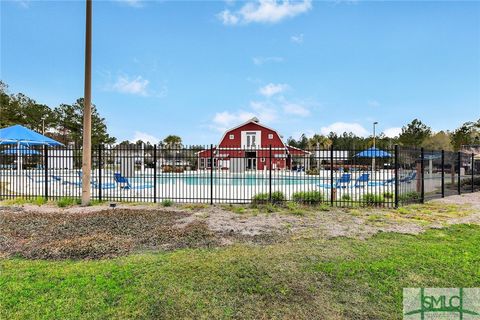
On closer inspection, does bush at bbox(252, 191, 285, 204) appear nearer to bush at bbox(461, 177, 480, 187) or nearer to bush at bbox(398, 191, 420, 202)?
bush at bbox(398, 191, 420, 202)

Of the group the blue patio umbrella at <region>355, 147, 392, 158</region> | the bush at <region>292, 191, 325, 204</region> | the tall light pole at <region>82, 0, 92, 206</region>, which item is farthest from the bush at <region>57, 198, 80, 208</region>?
the blue patio umbrella at <region>355, 147, 392, 158</region>

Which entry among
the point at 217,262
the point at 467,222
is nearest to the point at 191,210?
the point at 217,262

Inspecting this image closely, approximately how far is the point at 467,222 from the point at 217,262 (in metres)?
6.79

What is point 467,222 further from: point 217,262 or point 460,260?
point 217,262

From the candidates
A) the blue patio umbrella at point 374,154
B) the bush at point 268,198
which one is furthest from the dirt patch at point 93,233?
the blue patio umbrella at point 374,154

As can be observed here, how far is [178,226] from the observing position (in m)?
6.67

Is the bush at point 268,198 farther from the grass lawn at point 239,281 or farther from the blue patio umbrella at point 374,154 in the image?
the grass lawn at point 239,281

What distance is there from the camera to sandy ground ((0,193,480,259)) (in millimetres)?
5137

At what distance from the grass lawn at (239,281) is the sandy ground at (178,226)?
546mm

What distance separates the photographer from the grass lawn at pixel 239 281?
3070mm

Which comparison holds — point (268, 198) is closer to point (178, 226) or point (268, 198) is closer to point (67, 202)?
point (178, 226)

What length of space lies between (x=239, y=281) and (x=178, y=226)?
10.9ft

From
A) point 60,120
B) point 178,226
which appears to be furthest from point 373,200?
point 60,120

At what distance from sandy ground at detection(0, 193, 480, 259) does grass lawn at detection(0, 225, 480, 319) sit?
1.79 feet
